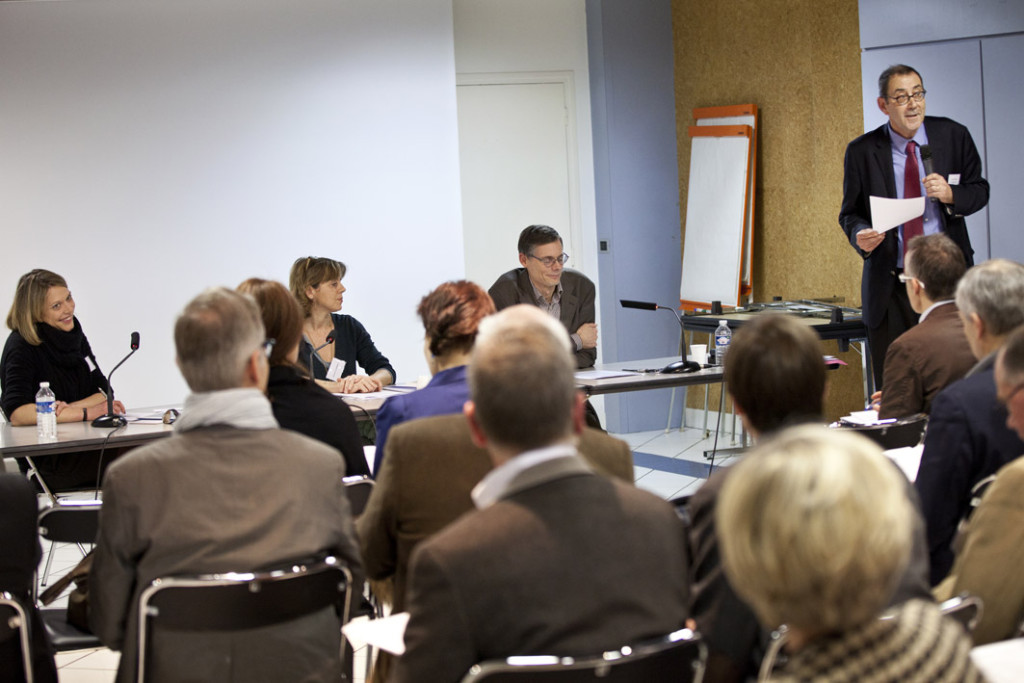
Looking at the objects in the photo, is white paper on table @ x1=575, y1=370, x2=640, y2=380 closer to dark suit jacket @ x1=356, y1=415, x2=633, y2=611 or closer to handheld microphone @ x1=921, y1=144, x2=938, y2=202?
handheld microphone @ x1=921, y1=144, x2=938, y2=202

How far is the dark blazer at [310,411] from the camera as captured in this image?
9.40 ft

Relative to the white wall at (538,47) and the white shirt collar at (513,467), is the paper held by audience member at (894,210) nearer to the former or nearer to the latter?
the white wall at (538,47)

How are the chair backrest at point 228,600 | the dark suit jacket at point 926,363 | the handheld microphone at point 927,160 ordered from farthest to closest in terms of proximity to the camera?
the handheld microphone at point 927,160, the dark suit jacket at point 926,363, the chair backrest at point 228,600

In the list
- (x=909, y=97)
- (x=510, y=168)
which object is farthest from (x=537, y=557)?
(x=510, y=168)

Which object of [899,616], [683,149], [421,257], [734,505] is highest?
[683,149]

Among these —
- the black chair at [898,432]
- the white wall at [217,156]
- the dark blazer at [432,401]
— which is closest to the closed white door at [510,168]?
the white wall at [217,156]

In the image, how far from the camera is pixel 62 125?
6.44 m

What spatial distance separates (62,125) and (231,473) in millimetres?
5078

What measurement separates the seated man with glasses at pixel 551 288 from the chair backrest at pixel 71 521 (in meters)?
2.59

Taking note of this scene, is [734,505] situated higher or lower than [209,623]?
higher

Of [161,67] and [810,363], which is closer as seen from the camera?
[810,363]

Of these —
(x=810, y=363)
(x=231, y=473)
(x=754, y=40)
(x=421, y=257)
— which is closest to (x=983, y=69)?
(x=754, y=40)

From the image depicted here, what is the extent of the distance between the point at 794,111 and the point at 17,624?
5970 millimetres

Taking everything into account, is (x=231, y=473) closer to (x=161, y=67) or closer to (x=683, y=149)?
(x=161, y=67)
